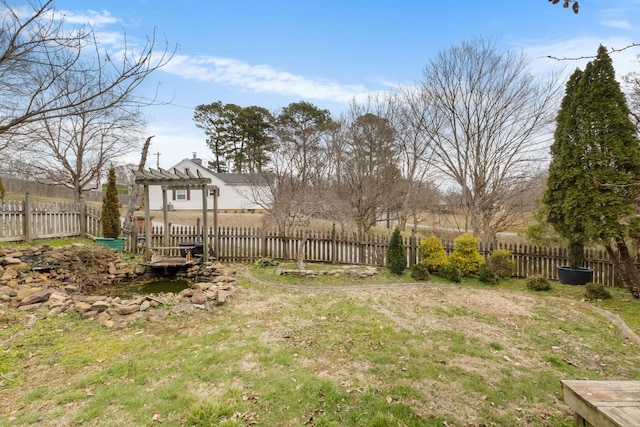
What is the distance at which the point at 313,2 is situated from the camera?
25.3 ft

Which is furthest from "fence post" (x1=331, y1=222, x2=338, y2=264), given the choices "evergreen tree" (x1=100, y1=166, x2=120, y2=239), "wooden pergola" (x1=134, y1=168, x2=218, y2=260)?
"evergreen tree" (x1=100, y1=166, x2=120, y2=239)

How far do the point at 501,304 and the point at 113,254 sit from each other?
9.15 meters

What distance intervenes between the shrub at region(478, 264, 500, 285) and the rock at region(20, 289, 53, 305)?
8.88 metres

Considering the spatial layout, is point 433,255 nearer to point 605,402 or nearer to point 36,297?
point 605,402

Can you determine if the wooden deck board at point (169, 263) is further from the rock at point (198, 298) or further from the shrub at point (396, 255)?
the shrub at point (396, 255)

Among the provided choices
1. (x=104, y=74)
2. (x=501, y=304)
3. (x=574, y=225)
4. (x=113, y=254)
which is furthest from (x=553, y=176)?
(x=113, y=254)

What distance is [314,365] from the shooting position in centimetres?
325

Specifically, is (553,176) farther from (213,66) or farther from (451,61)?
(213,66)

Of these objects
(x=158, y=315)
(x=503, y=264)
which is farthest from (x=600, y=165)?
(x=158, y=315)

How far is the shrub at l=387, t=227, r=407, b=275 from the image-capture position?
26.4 feet

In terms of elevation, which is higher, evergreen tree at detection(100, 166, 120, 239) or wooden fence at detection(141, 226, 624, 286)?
evergreen tree at detection(100, 166, 120, 239)

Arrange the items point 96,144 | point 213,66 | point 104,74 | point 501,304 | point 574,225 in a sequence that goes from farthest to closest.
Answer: point 96,144 → point 213,66 → point 574,225 → point 501,304 → point 104,74

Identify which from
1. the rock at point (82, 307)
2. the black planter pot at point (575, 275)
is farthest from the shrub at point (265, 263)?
the black planter pot at point (575, 275)

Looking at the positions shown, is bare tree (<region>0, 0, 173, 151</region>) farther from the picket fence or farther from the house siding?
the house siding
